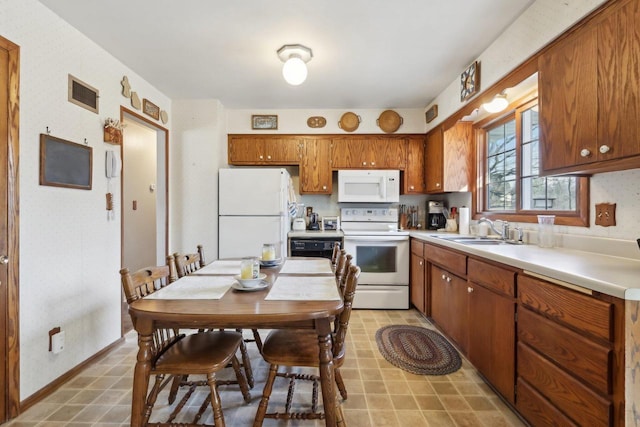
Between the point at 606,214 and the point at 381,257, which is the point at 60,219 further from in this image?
the point at 606,214

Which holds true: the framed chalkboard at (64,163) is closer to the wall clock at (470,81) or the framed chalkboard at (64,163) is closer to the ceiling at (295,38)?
the ceiling at (295,38)

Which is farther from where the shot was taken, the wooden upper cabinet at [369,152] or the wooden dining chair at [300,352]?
the wooden upper cabinet at [369,152]

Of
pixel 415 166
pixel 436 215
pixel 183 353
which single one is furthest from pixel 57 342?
pixel 436 215

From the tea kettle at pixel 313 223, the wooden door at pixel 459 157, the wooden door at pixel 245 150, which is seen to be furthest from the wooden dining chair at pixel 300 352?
the wooden door at pixel 245 150

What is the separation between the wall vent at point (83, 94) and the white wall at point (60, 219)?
0.14ft

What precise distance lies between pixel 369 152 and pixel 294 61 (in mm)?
1722

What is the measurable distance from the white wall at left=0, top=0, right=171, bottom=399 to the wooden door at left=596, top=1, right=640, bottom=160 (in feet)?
9.87

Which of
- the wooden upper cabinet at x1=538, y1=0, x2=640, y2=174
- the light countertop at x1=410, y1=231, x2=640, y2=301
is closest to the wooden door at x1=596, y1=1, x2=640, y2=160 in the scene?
the wooden upper cabinet at x1=538, y1=0, x2=640, y2=174

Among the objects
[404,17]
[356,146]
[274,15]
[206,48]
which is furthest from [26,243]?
→ [356,146]

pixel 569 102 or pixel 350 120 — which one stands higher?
pixel 350 120

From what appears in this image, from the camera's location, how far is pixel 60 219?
193 centimetres

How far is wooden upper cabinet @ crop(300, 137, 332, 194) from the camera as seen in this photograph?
3.68m

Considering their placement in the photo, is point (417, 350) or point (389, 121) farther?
point (389, 121)

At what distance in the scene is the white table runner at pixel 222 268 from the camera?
1829 mm
